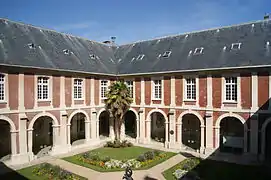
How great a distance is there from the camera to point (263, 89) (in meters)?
15.7

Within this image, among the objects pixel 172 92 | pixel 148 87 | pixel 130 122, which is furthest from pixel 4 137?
pixel 172 92

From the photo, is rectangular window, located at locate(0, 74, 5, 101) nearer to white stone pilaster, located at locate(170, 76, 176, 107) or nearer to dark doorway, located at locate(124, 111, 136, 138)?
white stone pilaster, located at locate(170, 76, 176, 107)

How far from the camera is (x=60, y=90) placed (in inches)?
729

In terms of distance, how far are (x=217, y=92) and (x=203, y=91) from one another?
112 centimetres

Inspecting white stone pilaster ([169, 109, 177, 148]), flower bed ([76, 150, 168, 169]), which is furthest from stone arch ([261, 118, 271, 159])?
flower bed ([76, 150, 168, 169])

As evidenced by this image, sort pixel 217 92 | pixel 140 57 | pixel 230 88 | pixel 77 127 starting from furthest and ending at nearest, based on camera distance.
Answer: pixel 77 127
pixel 140 57
pixel 217 92
pixel 230 88

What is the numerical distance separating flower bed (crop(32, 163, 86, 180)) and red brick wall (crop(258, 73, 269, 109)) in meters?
13.2

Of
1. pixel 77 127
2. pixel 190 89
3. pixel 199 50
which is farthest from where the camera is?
pixel 77 127

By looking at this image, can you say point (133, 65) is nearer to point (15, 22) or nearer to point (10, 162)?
point (15, 22)

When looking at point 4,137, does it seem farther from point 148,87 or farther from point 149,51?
point 149,51

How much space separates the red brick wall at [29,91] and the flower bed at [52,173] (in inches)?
186

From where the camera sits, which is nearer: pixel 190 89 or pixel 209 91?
pixel 209 91

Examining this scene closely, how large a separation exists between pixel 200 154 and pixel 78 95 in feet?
38.6

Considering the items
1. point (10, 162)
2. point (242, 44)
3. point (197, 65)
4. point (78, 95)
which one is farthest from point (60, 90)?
point (242, 44)
